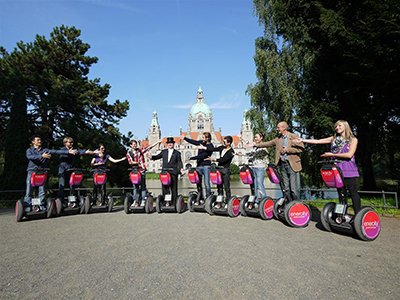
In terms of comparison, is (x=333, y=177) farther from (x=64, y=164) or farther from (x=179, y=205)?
(x=64, y=164)

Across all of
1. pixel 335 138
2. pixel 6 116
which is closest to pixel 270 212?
pixel 335 138

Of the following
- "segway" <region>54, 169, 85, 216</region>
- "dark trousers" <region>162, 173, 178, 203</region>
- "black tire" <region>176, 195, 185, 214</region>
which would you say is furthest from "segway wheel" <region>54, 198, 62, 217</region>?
"black tire" <region>176, 195, 185, 214</region>

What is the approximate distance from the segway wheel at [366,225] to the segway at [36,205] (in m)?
6.92

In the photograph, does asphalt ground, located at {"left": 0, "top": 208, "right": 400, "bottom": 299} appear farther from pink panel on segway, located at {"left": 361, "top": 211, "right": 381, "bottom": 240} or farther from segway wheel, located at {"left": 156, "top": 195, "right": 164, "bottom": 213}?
A: segway wheel, located at {"left": 156, "top": 195, "right": 164, "bottom": 213}

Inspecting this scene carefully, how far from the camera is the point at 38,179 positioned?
6734 mm

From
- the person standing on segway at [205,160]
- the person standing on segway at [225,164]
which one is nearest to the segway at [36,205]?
the person standing on segway at [205,160]

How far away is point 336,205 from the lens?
496cm

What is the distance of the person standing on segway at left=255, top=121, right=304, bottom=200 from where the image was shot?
221 inches

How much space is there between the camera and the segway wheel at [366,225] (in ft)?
14.3

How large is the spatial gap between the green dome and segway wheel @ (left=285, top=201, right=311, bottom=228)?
365 ft

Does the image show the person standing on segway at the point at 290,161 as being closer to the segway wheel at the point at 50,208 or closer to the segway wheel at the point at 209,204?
the segway wheel at the point at 209,204

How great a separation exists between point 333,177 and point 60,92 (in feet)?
48.3

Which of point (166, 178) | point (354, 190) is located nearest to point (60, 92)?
point (166, 178)

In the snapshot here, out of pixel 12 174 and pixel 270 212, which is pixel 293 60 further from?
pixel 12 174
